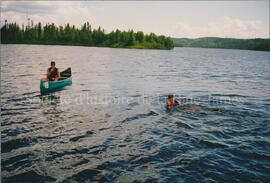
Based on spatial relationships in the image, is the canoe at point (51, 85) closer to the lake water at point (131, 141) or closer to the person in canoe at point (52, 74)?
the person in canoe at point (52, 74)

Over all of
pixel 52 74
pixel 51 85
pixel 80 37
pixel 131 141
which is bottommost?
pixel 131 141

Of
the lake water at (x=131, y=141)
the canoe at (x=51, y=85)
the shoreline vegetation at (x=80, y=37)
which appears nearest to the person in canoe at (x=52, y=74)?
the canoe at (x=51, y=85)

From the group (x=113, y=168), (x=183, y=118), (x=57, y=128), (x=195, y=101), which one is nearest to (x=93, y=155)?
(x=113, y=168)

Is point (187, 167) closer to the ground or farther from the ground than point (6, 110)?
closer to the ground

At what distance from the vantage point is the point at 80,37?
168 m

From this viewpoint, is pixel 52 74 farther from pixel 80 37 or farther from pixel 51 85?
pixel 80 37

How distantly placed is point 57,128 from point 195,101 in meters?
11.0

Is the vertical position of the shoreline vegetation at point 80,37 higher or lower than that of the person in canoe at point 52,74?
higher

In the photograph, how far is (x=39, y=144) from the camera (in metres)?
8.42

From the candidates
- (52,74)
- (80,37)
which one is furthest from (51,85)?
(80,37)

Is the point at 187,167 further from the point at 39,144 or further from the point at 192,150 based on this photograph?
the point at 39,144

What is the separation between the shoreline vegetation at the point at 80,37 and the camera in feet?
495

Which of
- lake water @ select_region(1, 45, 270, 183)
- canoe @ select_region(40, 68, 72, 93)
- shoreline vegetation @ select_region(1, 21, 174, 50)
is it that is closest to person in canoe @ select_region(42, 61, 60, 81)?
canoe @ select_region(40, 68, 72, 93)

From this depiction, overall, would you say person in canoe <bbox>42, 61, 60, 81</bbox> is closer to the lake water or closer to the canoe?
the canoe
